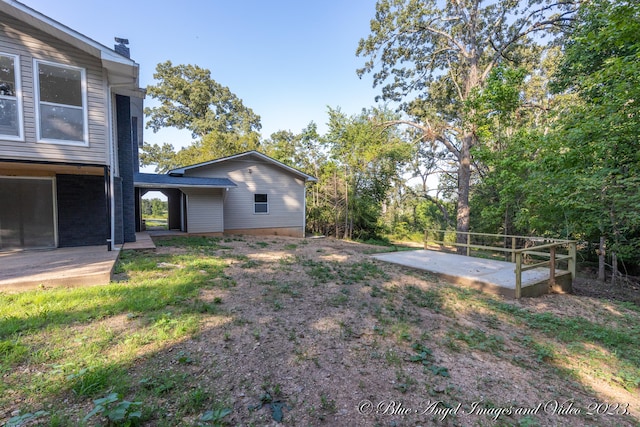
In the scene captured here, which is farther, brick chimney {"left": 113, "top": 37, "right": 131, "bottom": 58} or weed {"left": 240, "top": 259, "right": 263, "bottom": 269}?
brick chimney {"left": 113, "top": 37, "right": 131, "bottom": 58}

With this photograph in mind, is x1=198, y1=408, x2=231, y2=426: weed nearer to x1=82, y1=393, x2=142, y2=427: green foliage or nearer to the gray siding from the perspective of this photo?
x1=82, y1=393, x2=142, y2=427: green foliage

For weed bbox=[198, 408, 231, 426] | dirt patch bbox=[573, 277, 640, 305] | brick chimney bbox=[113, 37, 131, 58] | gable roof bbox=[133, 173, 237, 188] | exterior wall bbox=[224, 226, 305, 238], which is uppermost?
brick chimney bbox=[113, 37, 131, 58]

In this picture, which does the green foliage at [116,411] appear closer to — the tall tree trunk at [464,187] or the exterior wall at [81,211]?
the exterior wall at [81,211]

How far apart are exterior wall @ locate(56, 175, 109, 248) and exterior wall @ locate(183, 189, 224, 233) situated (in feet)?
13.9

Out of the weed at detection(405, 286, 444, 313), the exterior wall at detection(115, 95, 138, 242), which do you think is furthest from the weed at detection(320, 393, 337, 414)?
the exterior wall at detection(115, 95, 138, 242)

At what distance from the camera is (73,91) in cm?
615

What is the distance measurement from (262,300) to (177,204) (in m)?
11.8

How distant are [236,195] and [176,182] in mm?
2746

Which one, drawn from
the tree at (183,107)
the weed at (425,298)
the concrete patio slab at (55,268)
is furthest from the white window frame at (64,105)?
the tree at (183,107)

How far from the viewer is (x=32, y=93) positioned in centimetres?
566

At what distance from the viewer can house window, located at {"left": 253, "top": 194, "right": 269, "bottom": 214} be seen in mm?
13656

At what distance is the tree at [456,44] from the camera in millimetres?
12344

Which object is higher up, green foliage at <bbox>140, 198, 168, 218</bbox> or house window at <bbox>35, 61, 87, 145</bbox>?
house window at <bbox>35, 61, 87, 145</bbox>

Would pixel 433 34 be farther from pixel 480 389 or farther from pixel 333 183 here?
pixel 480 389
